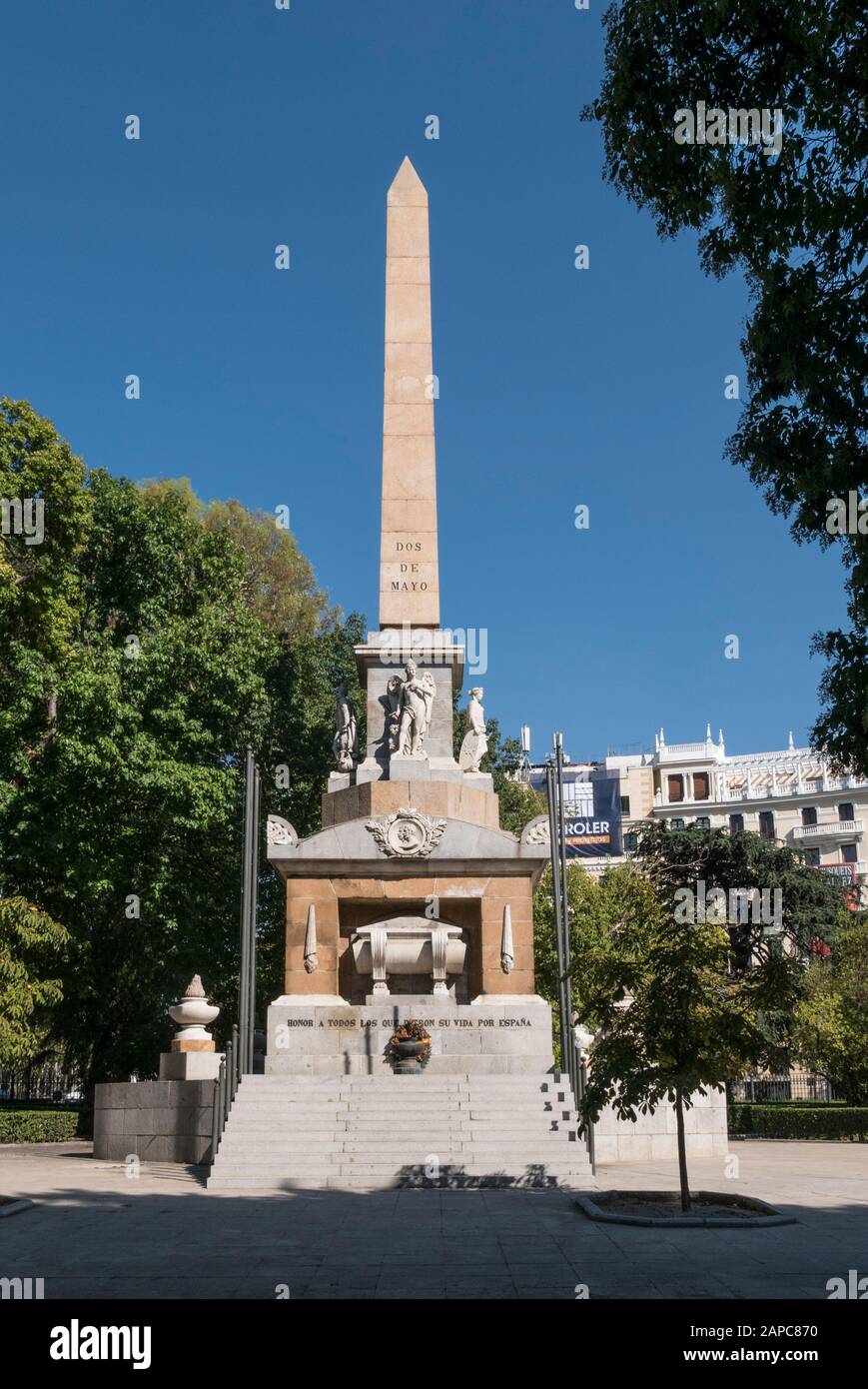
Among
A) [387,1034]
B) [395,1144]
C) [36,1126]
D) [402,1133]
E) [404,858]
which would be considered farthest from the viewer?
[36,1126]

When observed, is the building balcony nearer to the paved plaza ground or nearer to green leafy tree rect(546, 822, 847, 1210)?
the paved plaza ground

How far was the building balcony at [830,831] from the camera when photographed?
259 feet

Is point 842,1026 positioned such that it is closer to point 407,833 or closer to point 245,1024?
point 407,833

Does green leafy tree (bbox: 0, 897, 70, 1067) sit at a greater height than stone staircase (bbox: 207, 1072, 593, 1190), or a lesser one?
greater

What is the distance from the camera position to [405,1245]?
35.8 feet

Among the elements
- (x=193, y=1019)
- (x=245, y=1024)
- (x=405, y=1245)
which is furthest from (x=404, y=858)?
(x=405, y=1245)

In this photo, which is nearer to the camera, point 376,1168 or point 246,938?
point 376,1168

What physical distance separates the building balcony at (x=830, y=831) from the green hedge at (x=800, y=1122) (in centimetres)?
4673

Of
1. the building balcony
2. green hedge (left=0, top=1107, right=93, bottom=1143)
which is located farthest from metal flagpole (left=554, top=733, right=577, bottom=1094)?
the building balcony

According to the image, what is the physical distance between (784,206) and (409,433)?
16.2m

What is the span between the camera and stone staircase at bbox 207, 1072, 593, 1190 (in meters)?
16.6

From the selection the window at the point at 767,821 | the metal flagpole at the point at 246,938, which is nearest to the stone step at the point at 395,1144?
the metal flagpole at the point at 246,938

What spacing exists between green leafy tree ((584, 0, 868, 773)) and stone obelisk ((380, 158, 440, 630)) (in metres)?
14.8
